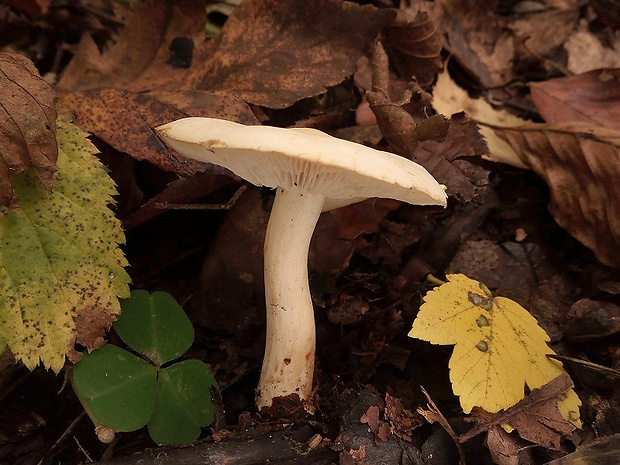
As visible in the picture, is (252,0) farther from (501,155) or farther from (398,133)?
(501,155)

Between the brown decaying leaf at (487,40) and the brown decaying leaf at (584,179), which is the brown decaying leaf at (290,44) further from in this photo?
the brown decaying leaf at (584,179)

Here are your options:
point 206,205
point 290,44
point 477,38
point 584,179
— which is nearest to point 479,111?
point 477,38

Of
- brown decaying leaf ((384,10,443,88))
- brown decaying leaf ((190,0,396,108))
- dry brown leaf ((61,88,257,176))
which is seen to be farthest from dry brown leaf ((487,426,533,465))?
→ brown decaying leaf ((384,10,443,88))

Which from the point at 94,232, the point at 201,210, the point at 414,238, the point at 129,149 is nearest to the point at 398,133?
the point at 414,238

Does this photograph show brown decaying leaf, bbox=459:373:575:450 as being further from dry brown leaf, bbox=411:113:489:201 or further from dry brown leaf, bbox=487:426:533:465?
dry brown leaf, bbox=411:113:489:201

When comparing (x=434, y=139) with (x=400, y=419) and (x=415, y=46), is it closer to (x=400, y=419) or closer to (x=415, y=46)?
(x=415, y=46)

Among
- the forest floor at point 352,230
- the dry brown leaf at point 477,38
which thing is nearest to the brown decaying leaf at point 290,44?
the forest floor at point 352,230
